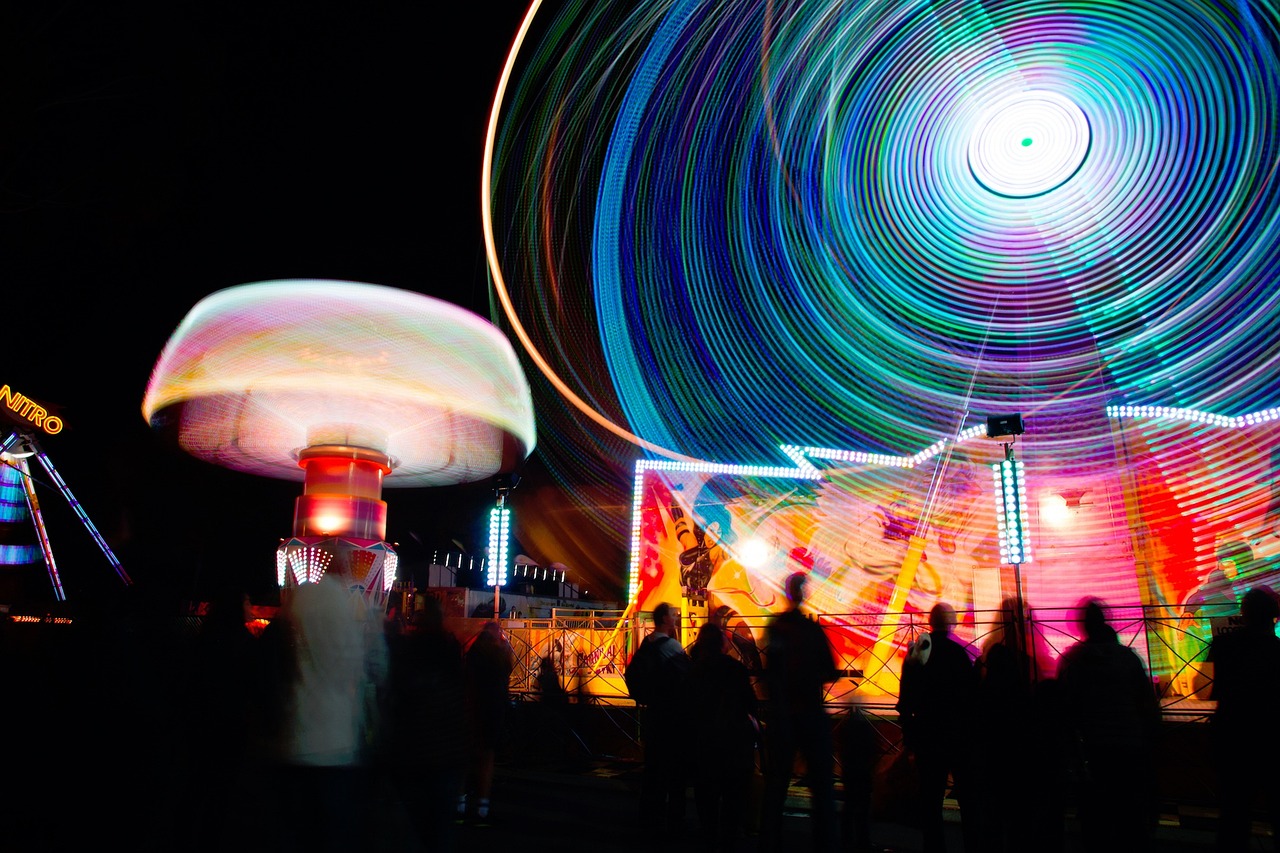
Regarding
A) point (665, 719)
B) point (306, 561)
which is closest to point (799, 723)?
point (665, 719)

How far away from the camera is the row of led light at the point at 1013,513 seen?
402 inches

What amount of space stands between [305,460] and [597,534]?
115ft

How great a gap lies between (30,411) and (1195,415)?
3232 centimetres

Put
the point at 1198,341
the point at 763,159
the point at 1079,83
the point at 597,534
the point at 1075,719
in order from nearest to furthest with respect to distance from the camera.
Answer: the point at 1075,719 < the point at 1198,341 < the point at 1079,83 < the point at 763,159 < the point at 597,534

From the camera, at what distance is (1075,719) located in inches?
195

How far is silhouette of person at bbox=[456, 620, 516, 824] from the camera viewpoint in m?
7.16

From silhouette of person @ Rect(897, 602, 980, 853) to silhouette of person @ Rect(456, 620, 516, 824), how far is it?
337cm

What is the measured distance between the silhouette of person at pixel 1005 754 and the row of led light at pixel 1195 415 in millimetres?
8516

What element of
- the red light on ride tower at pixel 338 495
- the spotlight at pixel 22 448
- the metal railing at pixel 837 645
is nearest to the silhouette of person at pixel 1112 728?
the metal railing at pixel 837 645

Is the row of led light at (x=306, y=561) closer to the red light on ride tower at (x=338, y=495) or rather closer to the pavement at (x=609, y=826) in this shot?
the red light on ride tower at (x=338, y=495)

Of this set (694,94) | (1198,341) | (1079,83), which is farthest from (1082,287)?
(694,94)

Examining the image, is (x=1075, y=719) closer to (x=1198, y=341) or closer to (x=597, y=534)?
(x=1198, y=341)

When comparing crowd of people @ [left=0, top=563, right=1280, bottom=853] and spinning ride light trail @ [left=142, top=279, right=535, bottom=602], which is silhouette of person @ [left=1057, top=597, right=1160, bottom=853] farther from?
spinning ride light trail @ [left=142, top=279, right=535, bottom=602]

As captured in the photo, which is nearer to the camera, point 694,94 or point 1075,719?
point 1075,719
